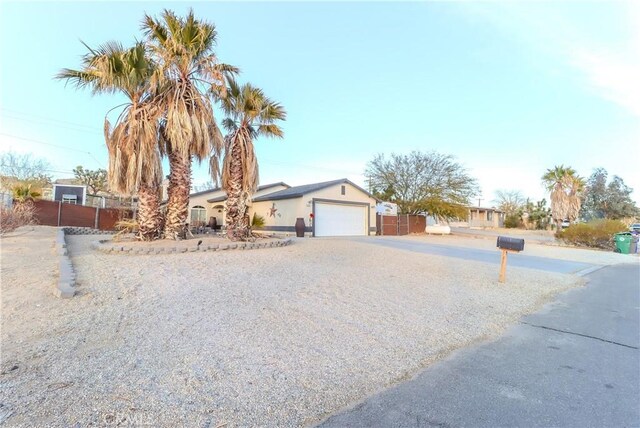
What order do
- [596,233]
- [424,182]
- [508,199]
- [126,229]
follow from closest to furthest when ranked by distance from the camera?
[126,229] < [596,233] < [424,182] < [508,199]

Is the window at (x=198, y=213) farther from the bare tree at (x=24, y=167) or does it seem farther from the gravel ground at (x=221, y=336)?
the gravel ground at (x=221, y=336)

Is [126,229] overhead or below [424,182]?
below

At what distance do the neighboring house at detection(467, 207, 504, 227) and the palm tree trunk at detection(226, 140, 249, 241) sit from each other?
1726 inches

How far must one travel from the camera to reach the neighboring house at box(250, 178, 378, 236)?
20734 mm

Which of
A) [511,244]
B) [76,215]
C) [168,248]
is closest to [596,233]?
[511,244]

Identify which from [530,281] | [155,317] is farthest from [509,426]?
[530,281]

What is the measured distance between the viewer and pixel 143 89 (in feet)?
33.7

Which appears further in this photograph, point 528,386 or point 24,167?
Answer: point 24,167

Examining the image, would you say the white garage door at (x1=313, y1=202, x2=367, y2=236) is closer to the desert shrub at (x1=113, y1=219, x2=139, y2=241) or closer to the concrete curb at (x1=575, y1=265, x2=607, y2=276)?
the desert shrub at (x1=113, y1=219, x2=139, y2=241)

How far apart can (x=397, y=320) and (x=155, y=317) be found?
323cm

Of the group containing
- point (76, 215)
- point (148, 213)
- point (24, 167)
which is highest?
point (24, 167)

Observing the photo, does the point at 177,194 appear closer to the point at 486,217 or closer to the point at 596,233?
the point at 596,233

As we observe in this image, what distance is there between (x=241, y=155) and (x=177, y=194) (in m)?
2.53

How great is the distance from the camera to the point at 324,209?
21625 mm
